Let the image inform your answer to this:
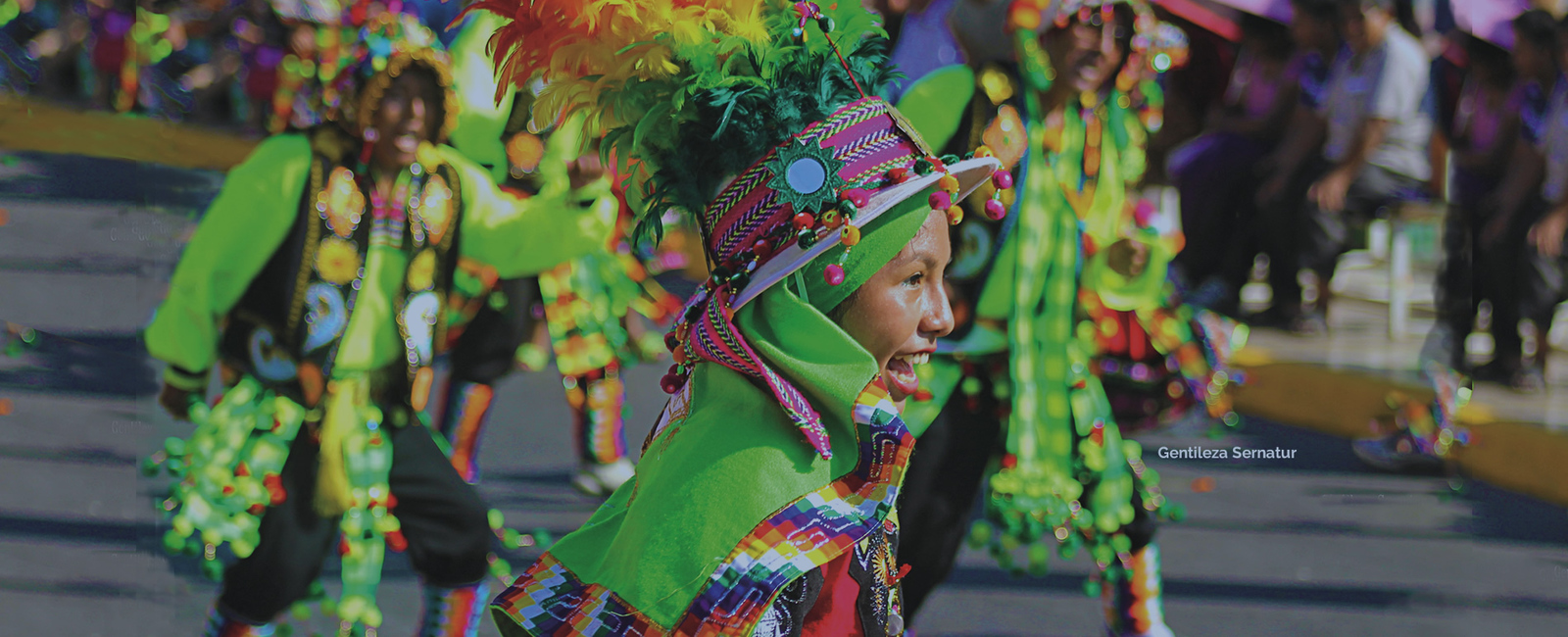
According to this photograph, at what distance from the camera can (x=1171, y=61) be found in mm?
4379

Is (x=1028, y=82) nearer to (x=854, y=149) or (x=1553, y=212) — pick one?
(x=854, y=149)

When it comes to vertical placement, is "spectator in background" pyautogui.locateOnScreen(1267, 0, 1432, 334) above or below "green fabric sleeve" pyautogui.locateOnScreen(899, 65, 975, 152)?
below

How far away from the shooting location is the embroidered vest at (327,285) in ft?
12.3

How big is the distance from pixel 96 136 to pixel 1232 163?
5.69 meters

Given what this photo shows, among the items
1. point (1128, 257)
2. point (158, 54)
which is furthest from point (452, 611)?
point (158, 54)

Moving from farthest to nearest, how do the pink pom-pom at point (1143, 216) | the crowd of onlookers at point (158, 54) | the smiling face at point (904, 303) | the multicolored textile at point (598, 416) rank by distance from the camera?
the crowd of onlookers at point (158, 54) → the multicolored textile at point (598, 416) → the pink pom-pom at point (1143, 216) → the smiling face at point (904, 303)

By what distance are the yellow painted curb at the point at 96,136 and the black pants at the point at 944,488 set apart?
Result: 2538mm

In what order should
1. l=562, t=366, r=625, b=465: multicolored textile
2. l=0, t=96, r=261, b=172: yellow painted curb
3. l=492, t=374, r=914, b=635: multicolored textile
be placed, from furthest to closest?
1. l=562, t=366, r=625, b=465: multicolored textile
2. l=0, t=96, r=261, b=172: yellow painted curb
3. l=492, t=374, r=914, b=635: multicolored textile

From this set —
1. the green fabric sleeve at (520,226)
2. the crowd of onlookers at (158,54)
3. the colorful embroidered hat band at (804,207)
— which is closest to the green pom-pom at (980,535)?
the green fabric sleeve at (520,226)

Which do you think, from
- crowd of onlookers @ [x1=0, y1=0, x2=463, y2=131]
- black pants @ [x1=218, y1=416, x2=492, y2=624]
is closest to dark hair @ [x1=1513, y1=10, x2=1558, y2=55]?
black pants @ [x1=218, y1=416, x2=492, y2=624]

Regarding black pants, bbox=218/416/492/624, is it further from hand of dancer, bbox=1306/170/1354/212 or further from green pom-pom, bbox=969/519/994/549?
hand of dancer, bbox=1306/170/1354/212

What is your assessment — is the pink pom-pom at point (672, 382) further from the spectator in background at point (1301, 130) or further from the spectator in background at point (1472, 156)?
the spectator in background at point (1301, 130)

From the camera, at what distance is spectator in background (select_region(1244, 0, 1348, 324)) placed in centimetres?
792

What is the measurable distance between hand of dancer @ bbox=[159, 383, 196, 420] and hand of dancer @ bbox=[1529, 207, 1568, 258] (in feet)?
18.6
